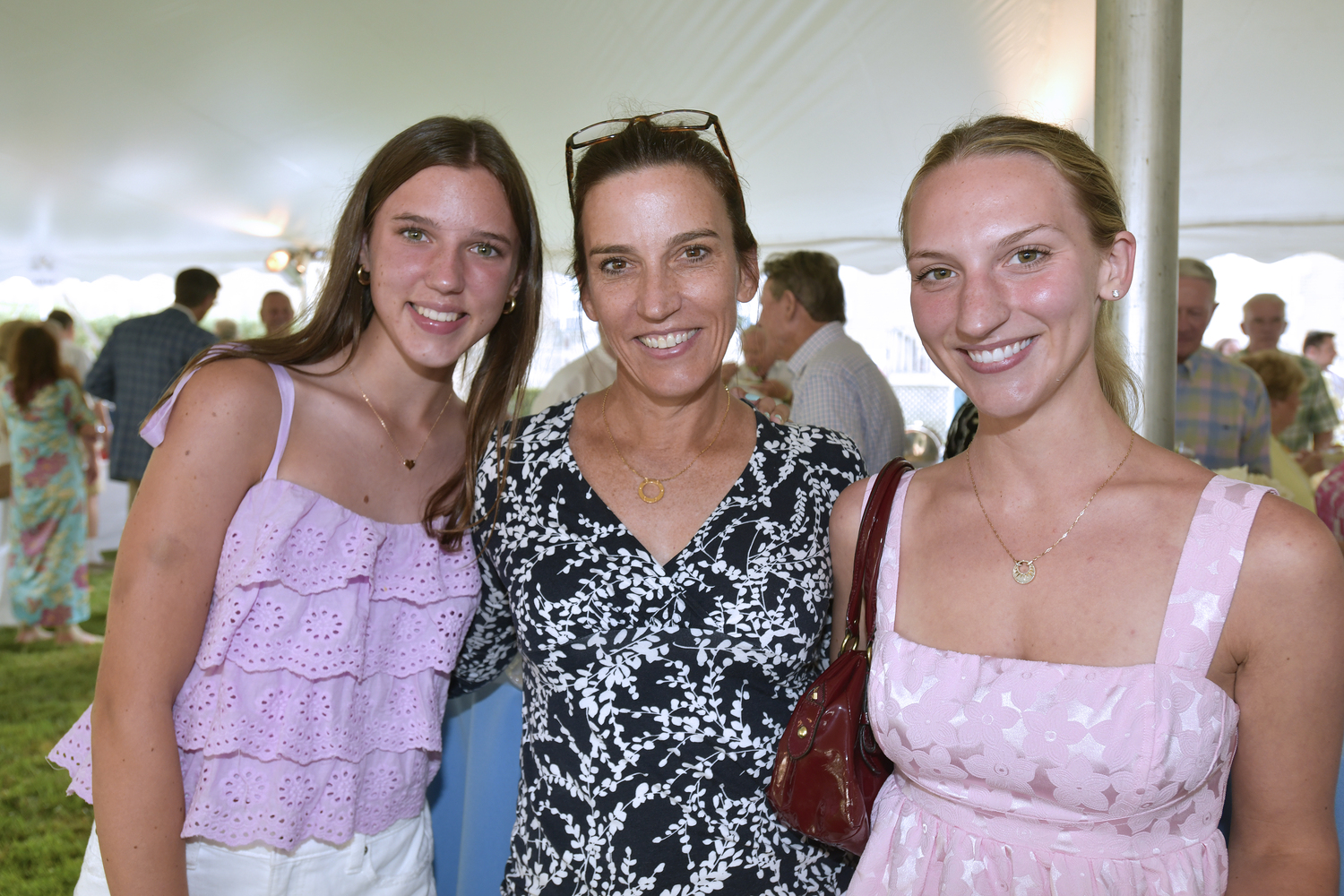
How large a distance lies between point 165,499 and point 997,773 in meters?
1.34

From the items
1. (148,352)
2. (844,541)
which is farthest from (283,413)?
(148,352)

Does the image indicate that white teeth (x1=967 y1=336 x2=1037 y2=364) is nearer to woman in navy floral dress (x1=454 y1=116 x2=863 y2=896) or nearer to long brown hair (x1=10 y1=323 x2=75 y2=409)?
woman in navy floral dress (x1=454 y1=116 x2=863 y2=896)

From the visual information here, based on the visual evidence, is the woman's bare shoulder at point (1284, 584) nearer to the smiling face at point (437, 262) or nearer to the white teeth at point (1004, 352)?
the white teeth at point (1004, 352)

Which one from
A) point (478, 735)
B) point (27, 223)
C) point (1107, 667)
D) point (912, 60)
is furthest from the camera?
point (27, 223)

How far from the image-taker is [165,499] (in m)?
1.46

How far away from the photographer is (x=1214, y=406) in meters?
4.20

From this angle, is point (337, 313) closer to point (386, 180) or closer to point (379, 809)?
point (386, 180)

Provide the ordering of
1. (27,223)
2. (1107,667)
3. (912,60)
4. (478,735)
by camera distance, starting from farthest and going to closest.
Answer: (27,223) < (912,60) < (478,735) < (1107,667)

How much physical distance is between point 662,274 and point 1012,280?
596mm

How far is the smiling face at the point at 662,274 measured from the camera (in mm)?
1631

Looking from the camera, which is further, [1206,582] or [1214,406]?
[1214,406]

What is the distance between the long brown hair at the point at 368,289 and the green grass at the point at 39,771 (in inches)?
104

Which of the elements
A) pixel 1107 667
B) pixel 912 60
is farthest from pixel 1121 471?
pixel 912 60

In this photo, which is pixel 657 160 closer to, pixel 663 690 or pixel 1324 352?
pixel 663 690
